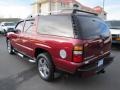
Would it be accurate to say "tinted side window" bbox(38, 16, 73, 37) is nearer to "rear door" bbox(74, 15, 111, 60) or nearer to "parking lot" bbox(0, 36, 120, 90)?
"rear door" bbox(74, 15, 111, 60)

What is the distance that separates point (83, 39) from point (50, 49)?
0.98 meters

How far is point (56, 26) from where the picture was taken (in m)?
4.56

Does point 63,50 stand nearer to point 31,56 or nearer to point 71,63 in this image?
point 71,63

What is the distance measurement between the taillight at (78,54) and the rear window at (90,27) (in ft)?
0.93

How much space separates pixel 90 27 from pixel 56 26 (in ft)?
2.79

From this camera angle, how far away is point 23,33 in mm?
6219

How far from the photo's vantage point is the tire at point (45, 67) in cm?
475

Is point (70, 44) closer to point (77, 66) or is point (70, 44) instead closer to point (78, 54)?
point (78, 54)

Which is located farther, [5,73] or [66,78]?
[5,73]

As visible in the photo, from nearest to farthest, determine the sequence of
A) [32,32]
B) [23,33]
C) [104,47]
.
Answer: [104,47], [32,32], [23,33]

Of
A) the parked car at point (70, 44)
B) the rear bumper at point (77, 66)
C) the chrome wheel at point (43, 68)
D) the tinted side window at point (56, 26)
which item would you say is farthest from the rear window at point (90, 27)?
the chrome wheel at point (43, 68)

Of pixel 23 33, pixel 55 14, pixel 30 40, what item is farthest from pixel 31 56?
pixel 55 14

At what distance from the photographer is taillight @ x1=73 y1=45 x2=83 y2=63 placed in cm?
395

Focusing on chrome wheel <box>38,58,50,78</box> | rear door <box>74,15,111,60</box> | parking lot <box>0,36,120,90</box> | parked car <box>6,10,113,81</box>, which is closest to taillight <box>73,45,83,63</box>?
parked car <box>6,10,113,81</box>
